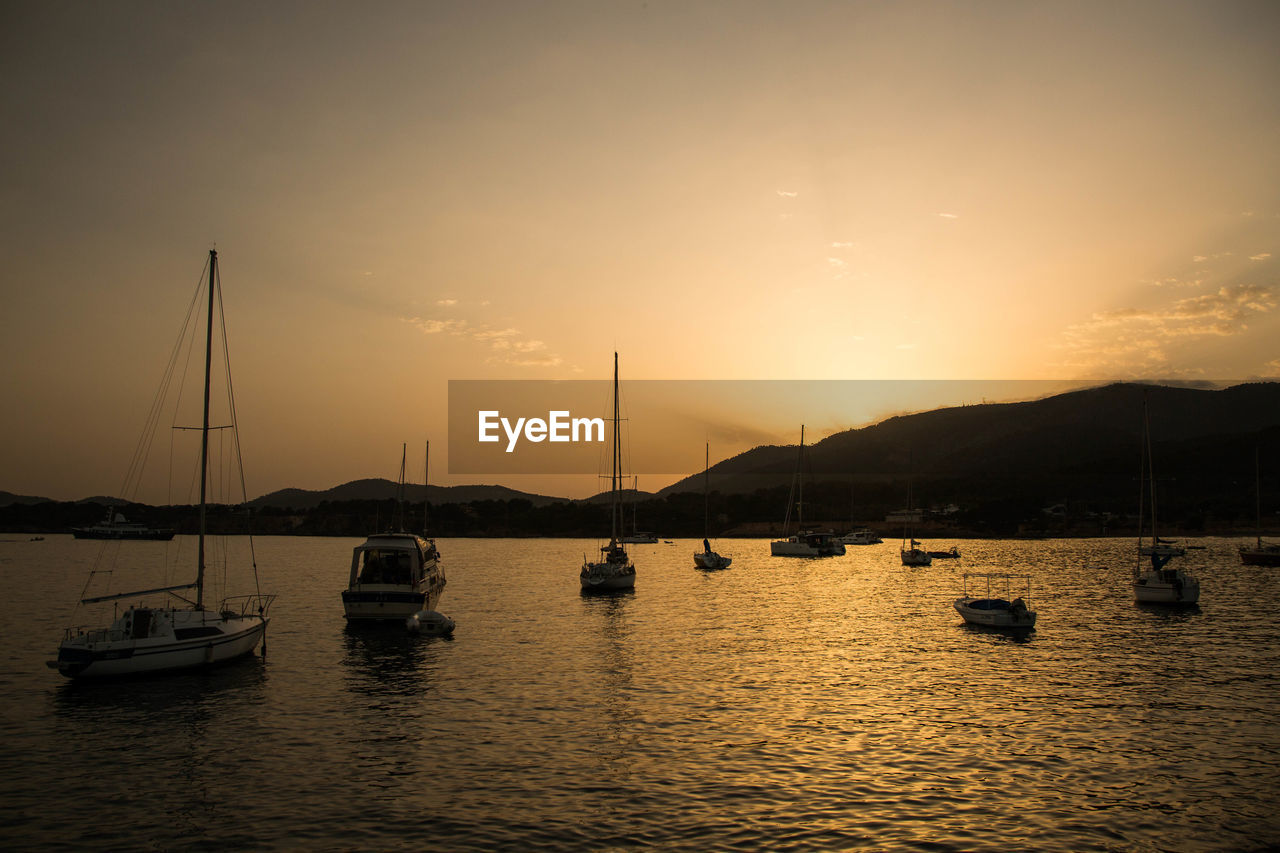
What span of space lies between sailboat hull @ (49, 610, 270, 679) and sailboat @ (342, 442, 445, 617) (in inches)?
476

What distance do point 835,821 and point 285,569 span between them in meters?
110

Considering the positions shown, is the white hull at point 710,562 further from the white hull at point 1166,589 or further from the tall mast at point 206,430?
the tall mast at point 206,430

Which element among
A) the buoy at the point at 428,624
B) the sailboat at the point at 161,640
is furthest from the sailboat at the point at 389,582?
the sailboat at the point at 161,640

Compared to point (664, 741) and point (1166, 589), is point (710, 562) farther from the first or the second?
point (664, 741)

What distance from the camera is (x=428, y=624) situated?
48.4m

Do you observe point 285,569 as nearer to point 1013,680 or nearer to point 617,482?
point 617,482

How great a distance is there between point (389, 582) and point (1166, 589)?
59096mm

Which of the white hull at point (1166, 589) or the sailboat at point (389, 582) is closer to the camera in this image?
the sailboat at point (389, 582)

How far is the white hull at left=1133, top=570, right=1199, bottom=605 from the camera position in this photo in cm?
6288

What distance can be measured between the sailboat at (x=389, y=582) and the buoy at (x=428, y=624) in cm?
21

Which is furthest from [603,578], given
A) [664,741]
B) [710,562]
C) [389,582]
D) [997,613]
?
[664,741]

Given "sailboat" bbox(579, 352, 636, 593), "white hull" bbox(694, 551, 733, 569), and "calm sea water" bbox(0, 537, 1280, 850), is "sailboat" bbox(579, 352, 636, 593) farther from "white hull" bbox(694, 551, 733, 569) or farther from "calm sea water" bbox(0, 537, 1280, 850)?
"white hull" bbox(694, 551, 733, 569)

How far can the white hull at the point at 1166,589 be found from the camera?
62.9 m

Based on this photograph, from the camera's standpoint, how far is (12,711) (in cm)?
2947
